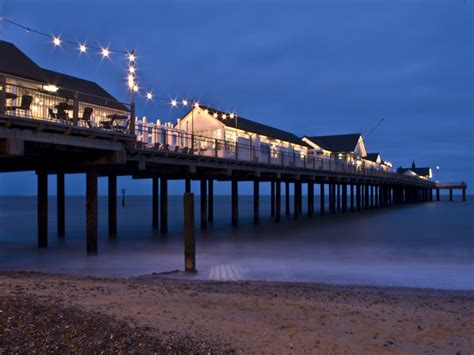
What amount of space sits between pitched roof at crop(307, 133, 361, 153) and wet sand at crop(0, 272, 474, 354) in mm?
49853

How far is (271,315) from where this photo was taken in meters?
6.55

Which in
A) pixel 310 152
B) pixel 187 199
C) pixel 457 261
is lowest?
pixel 457 261

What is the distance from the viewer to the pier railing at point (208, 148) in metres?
18.2

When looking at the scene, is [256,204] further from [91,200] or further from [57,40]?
[57,40]

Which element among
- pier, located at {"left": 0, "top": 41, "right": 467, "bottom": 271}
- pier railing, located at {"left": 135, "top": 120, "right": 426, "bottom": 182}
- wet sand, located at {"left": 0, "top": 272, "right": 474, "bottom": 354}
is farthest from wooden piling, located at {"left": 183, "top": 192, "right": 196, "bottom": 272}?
pier railing, located at {"left": 135, "top": 120, "right": 426, "bottom": 182}

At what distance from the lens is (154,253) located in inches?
682

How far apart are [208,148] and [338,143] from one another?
4075cm

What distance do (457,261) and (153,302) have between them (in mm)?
12785

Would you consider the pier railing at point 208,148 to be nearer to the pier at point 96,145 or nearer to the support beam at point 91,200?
the pier at point 96,145

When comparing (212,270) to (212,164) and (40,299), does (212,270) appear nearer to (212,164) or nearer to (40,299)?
(40,299)

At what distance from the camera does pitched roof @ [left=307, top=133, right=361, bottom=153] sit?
2293 inches

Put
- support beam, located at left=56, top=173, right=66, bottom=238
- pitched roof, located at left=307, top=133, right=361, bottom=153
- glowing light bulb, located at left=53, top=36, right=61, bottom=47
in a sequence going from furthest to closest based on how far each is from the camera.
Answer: pitched roof, located at left=307, top=133, right=361, bottom=153 < support beam, located at left=56, top=173, right=66, bottom=238 < glowing light bulb, located at left=53, top=36, right=61, bottom=47

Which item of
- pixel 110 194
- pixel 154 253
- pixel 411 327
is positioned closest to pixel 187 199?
pixel 154 253

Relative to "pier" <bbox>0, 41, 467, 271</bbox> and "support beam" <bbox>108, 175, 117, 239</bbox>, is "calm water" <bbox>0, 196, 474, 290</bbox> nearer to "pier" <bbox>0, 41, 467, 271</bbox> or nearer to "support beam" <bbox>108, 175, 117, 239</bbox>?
"support beam" <bbox>108, 175, 117, 239</bbox>
